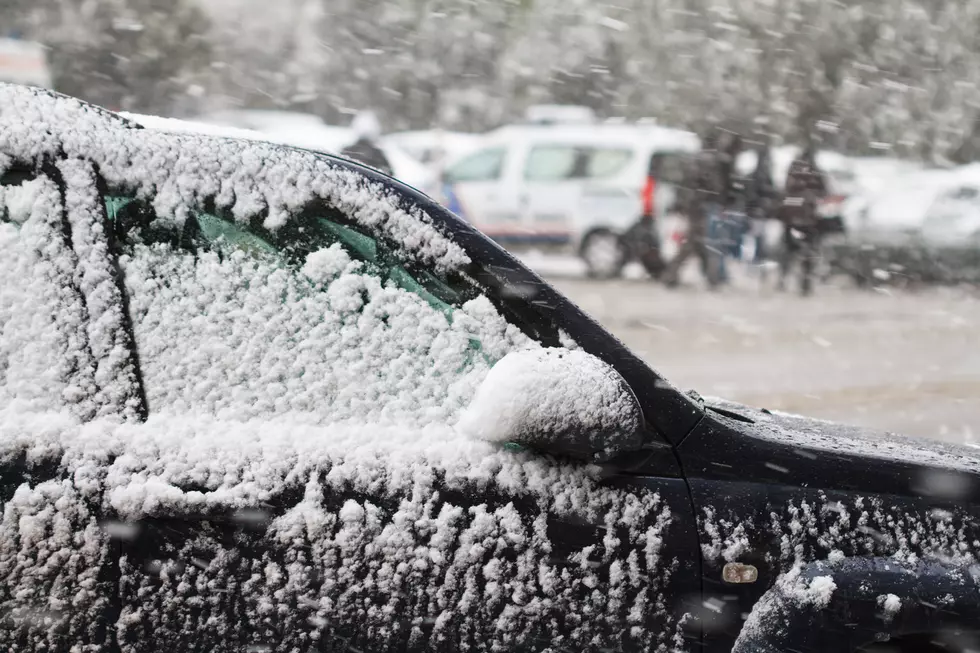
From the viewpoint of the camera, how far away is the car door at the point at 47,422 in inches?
79.4

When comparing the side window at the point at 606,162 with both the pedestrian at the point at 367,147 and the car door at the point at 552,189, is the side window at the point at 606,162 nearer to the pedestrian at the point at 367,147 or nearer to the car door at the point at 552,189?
the car door at the point at 552,189

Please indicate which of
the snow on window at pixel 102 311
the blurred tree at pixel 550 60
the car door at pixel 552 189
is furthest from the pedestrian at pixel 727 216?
the snow on window at pixel 102 311

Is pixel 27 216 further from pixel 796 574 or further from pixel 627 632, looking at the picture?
pixel 796 574

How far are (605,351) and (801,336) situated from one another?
Answer: 30.5ft

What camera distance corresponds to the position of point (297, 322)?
221 cm

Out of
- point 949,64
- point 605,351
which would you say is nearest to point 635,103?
point 949,64

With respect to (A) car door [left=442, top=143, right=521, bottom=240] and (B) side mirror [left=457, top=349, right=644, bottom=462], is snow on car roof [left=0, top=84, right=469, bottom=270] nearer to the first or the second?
(B) side mirror [left=457, top=349, right=644, bottom=462]

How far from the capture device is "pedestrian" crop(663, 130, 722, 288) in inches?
574

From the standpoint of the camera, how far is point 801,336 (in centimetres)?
1118

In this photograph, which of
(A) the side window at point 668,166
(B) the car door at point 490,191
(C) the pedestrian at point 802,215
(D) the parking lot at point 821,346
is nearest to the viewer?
(D) the parking lot at point 821,346

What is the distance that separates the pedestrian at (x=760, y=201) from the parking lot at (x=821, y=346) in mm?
522

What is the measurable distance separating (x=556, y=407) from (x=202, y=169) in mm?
824

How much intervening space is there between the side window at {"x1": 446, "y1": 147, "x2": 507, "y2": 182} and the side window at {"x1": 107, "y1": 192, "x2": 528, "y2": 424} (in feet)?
48.3

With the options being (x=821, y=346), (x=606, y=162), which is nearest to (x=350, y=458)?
(x=821, y=346)
